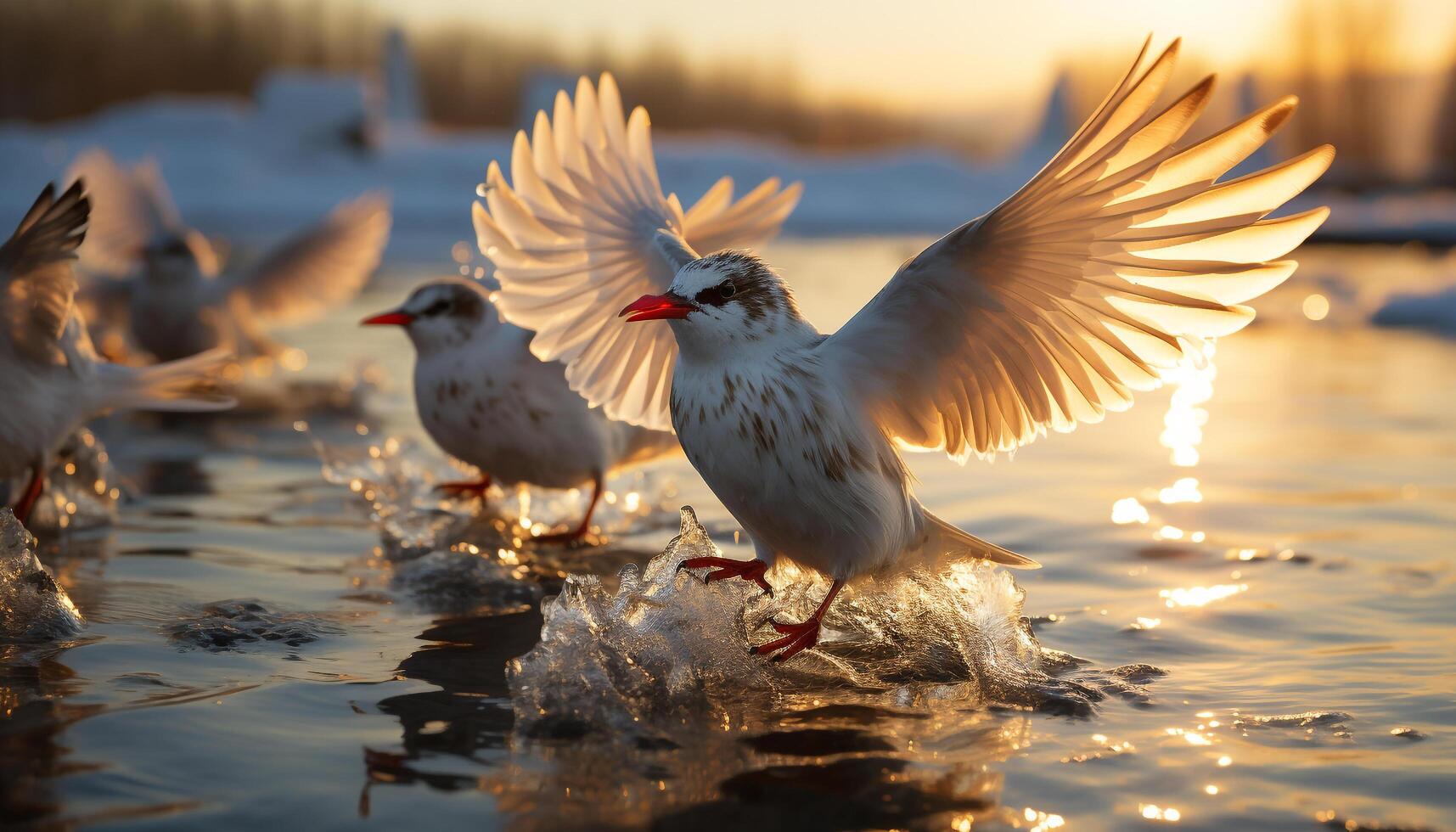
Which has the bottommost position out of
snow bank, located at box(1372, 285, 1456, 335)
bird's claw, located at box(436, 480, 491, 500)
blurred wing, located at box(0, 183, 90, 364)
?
bird's claw, located at box(436, 480, 491, 500)

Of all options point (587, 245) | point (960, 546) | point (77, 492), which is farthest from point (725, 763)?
point (77, 492)

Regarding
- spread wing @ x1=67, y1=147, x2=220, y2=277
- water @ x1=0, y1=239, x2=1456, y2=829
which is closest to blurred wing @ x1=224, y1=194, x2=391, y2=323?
spread wing @ x1=67, y1=147, x2=220, y2=277

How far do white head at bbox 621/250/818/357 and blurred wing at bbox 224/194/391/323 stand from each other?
6.52m

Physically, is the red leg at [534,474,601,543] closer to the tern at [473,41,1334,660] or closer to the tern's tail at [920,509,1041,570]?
the tern at [473,41,1334,660]

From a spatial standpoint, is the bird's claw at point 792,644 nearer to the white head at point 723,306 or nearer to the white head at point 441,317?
the white head at point 723,306

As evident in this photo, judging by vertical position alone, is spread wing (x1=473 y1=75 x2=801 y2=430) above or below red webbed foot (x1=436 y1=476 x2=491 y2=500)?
above

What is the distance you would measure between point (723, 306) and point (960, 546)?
39.2 inches

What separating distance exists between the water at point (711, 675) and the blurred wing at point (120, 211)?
457 cm

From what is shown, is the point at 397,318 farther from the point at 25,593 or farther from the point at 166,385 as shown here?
the point at 25,593

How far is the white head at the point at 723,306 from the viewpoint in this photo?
11.9 feet

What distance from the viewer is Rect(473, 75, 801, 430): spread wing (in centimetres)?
466

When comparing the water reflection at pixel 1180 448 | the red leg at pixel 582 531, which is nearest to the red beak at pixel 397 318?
the red leg at pixel 582 531

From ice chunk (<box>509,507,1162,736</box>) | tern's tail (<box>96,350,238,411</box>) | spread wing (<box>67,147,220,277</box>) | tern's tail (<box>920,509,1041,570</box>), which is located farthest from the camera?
spread wing (<box>67,147,220,277</box>)

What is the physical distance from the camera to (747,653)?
368 cm
